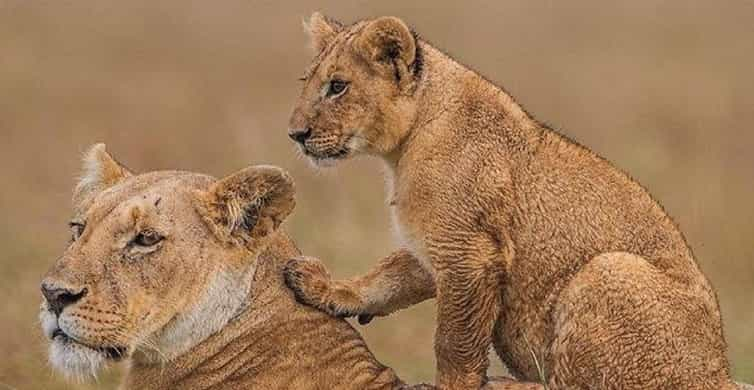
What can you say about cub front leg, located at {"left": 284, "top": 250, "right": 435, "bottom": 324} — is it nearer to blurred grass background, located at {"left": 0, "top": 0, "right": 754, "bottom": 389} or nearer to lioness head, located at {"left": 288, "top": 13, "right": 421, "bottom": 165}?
lioness head, located at {"left": 288, "top": 13, "right": 421, "bottom": 165}

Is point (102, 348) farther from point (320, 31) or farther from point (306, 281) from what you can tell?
point (320, 31)

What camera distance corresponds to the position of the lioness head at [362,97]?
893 centimetres

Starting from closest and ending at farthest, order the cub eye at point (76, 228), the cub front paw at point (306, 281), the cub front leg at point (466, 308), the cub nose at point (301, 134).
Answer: the cub eye at point (76, 228)
the cub front paw at point (306, 281)
the cub front leg at point (466, 308)
the cub nose at point (301, 134)

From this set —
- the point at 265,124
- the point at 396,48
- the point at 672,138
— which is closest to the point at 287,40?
the point at 265,124

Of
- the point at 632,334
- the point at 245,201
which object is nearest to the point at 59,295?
the point at 245,201

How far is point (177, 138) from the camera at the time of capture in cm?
1697

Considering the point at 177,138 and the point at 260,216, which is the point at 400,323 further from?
the point at 260,216

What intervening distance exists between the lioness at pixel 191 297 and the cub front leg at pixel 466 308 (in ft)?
1.66

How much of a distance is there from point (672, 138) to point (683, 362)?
9178 millimetres

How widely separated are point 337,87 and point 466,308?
1303 millimetres

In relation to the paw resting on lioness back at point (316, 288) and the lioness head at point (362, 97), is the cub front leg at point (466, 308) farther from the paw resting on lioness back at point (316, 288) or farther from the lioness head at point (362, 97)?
the lioness head at point (362, 97)

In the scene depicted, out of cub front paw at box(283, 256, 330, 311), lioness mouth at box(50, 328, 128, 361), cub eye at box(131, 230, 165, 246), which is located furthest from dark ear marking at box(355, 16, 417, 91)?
lioness mouth at box(50, 328, 128, 361)

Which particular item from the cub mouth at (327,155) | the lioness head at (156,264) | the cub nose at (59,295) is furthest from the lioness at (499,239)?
the cub nose at (59,295)

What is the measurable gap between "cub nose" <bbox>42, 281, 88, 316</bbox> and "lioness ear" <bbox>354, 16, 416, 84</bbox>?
2.24 m
